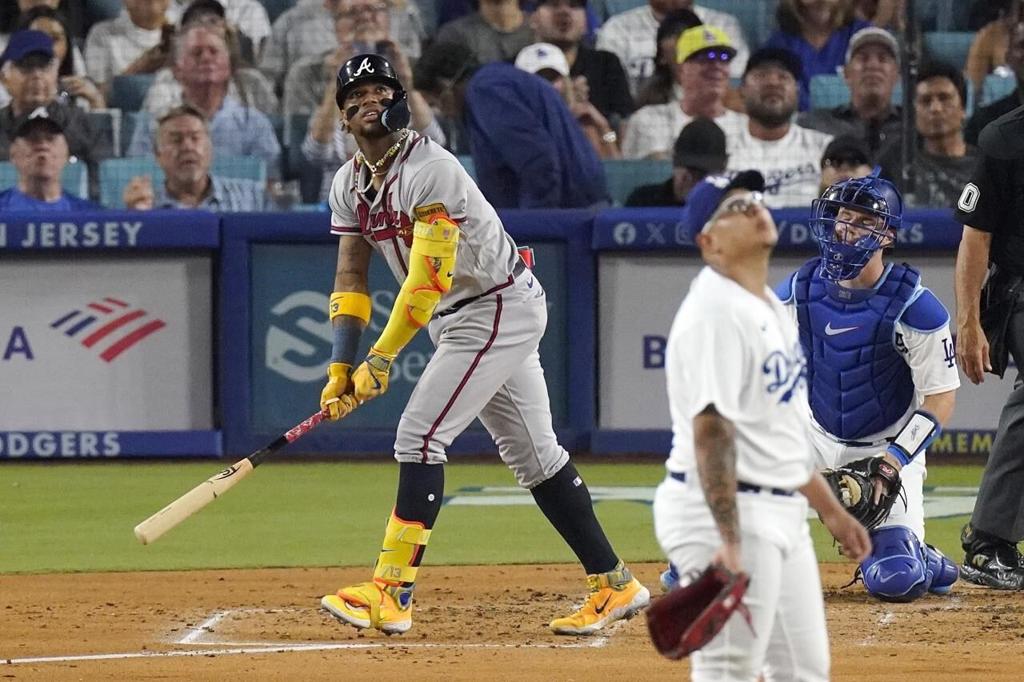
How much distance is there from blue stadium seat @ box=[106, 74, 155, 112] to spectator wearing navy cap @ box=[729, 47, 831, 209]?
4000 millimetres

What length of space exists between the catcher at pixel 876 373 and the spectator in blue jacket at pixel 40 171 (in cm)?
573

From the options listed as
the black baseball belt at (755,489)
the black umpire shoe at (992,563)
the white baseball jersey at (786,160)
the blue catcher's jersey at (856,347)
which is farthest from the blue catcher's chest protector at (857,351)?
the white baseball jersey at (786,160)

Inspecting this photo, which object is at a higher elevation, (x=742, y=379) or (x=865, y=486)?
(x=742, y=379)

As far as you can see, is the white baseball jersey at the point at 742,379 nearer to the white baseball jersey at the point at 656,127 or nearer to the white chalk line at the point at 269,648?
the white chalk line at the point at 269,648

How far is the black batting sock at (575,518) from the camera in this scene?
19.0 ft

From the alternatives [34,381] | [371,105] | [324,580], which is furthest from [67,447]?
[371,105]

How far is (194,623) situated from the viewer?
5.98 metres

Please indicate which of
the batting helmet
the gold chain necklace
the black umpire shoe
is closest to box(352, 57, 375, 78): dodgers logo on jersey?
the batting helmet

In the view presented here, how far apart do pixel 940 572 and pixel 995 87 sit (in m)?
5.82

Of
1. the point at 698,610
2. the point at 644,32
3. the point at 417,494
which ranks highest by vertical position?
the point at 644,32

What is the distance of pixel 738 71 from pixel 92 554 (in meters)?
6.14

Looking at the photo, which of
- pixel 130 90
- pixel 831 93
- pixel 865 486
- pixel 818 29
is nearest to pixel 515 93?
pixel 831 93

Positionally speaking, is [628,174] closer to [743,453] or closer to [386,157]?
[386,157]

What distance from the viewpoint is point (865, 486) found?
593 centimetres
